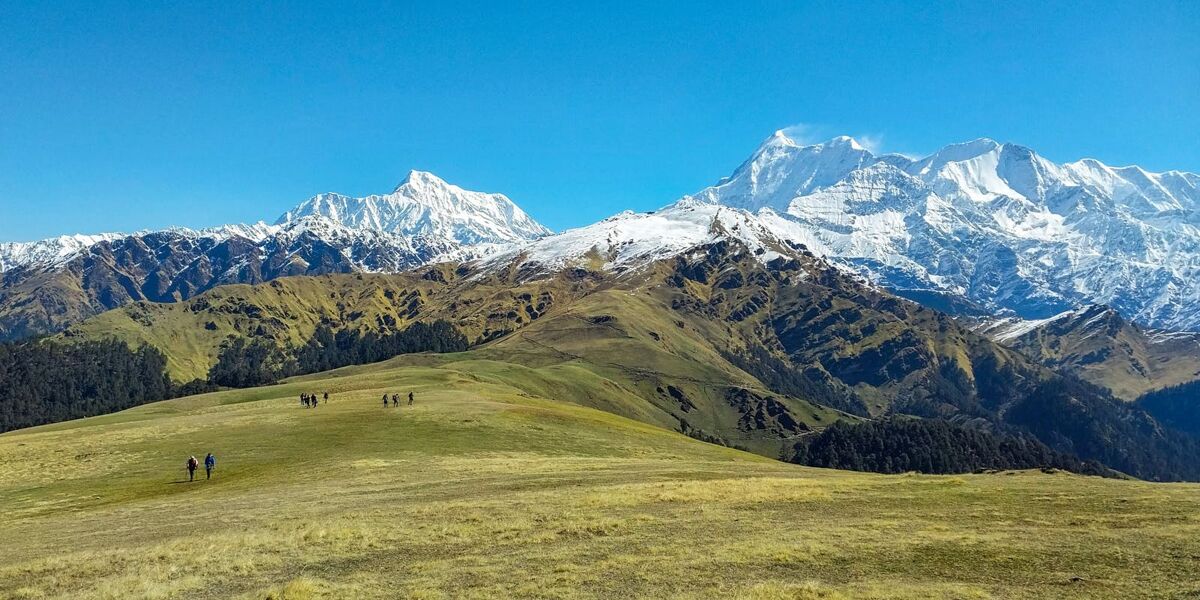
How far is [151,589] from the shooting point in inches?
1212

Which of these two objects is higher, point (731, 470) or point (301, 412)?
point (301, 412)

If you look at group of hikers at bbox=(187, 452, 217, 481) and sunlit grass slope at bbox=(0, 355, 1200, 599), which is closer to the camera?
sunlit grass slope at bbox=(0, 355, 1200, 599)

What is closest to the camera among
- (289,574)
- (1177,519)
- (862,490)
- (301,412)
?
(289,574)

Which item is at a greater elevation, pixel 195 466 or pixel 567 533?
pixel 195 466

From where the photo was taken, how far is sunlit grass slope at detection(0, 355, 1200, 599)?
29219mm

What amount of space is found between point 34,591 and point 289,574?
10.3 meters

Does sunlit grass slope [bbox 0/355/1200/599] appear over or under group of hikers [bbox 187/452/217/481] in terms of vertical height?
under

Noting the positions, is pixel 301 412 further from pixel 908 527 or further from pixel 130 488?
pixel 908 527

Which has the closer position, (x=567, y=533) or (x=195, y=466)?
(x=567, y=533)

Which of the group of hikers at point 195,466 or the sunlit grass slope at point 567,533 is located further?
the group of hikers at point 195,466

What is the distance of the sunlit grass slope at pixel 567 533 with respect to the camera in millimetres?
29219

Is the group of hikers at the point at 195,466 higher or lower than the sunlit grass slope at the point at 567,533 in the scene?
higher

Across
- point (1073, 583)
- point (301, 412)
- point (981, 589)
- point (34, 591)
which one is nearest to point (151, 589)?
point (34, 591)

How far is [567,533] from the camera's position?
1516 inches
